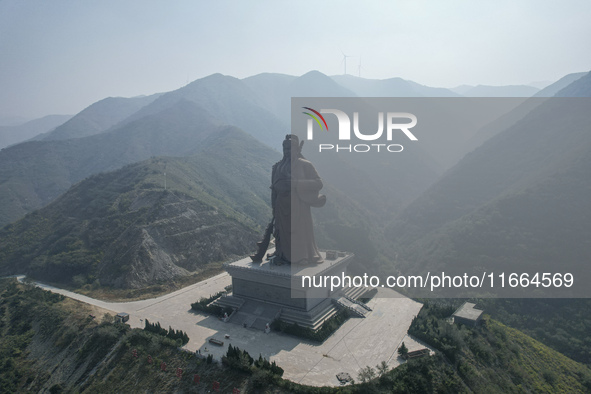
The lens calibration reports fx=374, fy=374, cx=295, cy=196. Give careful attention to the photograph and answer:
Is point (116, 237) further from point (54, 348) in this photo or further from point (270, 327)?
point (270, 327)

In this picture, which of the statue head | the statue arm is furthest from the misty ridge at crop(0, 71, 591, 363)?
the statue head

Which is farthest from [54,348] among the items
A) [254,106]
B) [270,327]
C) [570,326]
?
[254,106]

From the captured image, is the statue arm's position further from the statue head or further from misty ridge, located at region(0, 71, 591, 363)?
misty ridge, located at region(0, 71, 591, 363)

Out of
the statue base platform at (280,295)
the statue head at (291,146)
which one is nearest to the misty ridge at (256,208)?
the statue base platform at (280,295)

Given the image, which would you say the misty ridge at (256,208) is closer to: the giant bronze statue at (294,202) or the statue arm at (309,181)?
the giant bronze statue at (294,202)

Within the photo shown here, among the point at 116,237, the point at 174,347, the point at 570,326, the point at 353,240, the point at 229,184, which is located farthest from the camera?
the point at 229,184

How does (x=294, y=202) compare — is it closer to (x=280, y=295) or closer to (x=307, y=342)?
(x=280, y=295)

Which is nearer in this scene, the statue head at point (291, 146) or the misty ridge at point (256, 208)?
the statue head at point (291, 146)
